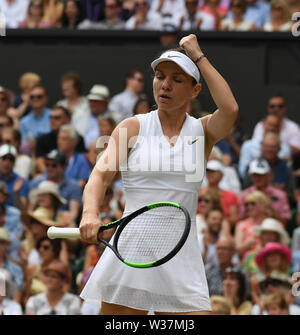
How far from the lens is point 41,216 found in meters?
9.30

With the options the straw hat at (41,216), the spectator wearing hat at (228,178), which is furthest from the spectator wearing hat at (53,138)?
the spectator wearing hat at (228,178)

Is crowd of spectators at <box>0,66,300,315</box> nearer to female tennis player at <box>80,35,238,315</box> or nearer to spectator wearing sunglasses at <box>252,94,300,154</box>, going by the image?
spectator wearing sunglasses at <box>252,94,300,154</box>

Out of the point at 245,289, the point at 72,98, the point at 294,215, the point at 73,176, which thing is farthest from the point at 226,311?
the point at 72,98

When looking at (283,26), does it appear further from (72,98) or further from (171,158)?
(171,158)

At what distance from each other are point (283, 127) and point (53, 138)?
2434 millimetres

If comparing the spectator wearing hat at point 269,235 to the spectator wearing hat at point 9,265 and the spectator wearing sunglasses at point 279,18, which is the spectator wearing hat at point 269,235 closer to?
the spectator wearing hat at point 9,265

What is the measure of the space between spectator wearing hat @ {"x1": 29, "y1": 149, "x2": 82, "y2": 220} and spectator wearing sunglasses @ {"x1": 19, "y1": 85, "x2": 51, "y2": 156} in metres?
1.06

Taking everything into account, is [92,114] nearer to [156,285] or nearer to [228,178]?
[228,178]

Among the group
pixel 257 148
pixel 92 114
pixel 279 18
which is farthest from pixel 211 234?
pixel 279 18

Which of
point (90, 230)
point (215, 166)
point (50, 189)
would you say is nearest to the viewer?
point (90, 230)
